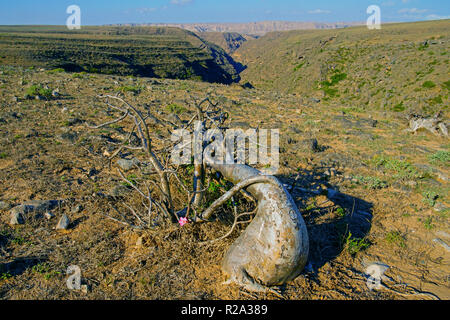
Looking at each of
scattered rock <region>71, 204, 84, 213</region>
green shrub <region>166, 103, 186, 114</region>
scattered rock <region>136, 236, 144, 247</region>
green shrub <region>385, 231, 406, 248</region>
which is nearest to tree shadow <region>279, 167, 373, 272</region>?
green shrub <region>385, 231, 406, 248</region>

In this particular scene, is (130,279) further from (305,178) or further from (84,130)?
(84,130)

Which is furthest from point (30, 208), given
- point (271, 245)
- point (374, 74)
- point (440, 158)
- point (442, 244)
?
point (374, 74)

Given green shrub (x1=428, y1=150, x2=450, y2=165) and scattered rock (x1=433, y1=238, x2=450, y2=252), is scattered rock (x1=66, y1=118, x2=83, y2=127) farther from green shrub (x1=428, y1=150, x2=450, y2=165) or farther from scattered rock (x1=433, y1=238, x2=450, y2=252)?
green shrub (x1=428, y1=150, x2=450, y2=165)

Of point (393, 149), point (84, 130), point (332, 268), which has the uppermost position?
point (84, 130)

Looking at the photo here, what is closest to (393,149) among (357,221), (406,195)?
(406,195)

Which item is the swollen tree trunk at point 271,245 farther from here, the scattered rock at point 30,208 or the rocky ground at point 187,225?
the scattered rock at point 30,208

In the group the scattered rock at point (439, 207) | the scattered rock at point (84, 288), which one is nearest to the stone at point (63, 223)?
the scattered rock at point (84, 288)
